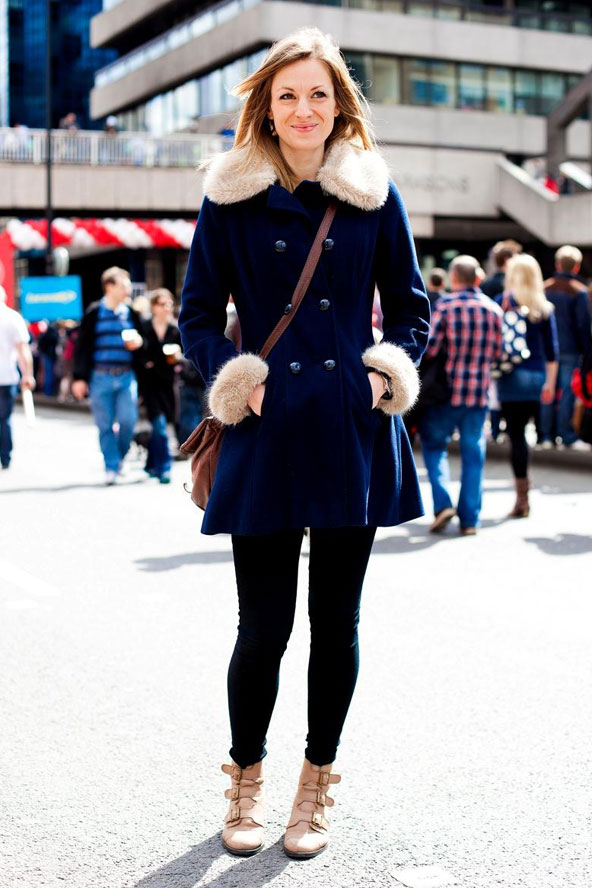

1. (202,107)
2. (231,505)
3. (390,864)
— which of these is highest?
(202,107)

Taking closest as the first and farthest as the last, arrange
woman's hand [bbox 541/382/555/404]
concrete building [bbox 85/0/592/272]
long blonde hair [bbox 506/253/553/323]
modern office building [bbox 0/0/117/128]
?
long blonde hair [bbox 506/253/553/323] → woman's hand [bbox 541/382/555/404] → concrete building [bbox 85/0/592/272] → modern office building [bbox 0/0/117/128]

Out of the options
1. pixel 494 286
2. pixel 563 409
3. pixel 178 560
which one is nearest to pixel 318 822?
pixel 178 560

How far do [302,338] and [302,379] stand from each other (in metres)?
0.10

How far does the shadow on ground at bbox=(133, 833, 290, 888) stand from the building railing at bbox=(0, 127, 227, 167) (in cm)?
3387

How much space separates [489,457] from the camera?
15.1 m

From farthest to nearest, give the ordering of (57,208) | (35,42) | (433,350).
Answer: (35,42) → (57,208) → (433,350)

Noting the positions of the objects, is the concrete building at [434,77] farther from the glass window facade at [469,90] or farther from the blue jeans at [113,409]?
the blue jeans at [113,409]

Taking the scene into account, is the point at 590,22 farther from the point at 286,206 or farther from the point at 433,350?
the point at 286,206

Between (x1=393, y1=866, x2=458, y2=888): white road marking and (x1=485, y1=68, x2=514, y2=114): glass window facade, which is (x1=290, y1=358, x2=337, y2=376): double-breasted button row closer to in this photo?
(x1=393, y1=866, x2=458, y2=888): white road marking

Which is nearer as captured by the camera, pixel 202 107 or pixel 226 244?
pixel 226 244

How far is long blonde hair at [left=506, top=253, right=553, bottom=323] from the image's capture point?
9875mm

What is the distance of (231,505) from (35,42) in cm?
10276

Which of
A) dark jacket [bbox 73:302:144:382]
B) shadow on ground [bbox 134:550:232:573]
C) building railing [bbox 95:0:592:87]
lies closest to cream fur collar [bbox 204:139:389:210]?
shadow on ground [bbox 134:550:232:573]

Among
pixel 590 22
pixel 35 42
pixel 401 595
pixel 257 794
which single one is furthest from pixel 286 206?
pixel 35 42
